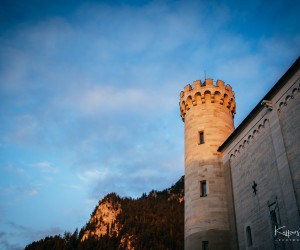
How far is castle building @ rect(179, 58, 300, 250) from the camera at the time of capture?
13810 millimetres

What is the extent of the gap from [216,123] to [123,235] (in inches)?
2984

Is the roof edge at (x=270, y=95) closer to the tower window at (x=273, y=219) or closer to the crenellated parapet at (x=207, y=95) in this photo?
the crenellated parapet at (x=207, y=95)

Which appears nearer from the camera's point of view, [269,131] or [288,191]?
[288,191]

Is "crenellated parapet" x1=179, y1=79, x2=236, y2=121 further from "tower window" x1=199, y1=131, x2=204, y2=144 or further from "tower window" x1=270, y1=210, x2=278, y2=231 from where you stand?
"tower window" x1=270, y1=210, x2=278, y2=231

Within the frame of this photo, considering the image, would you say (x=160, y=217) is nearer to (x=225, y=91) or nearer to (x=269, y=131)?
(x=225, y=91)

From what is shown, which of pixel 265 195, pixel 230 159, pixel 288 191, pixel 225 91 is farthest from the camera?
pixel 225 91

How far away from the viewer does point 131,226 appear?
9375cm

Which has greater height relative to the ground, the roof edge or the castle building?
the roof edge

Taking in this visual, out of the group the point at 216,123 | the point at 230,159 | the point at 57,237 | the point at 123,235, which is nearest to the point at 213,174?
the point at 230,159

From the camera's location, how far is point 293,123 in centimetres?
1408

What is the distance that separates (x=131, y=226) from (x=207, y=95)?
255 ft

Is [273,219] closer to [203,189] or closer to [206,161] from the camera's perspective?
[203,189]
